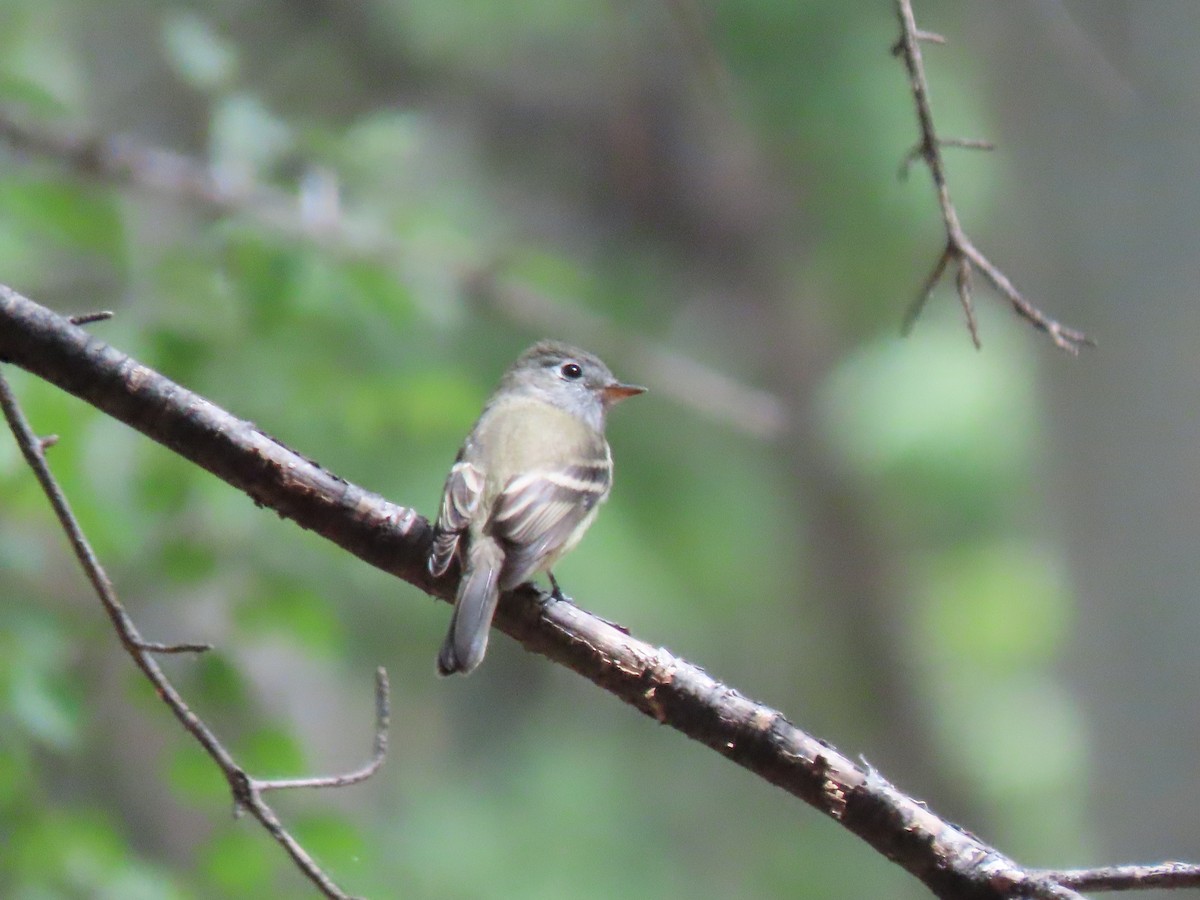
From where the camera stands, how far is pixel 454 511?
9.42 feet

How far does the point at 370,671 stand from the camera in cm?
627

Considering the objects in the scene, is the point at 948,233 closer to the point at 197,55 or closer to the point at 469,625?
the point at 469,625

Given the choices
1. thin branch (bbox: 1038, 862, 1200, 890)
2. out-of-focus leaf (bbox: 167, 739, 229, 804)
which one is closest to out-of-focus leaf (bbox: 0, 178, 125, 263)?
out-of-focus leaf (bbox: 167, 739, 229, 804)

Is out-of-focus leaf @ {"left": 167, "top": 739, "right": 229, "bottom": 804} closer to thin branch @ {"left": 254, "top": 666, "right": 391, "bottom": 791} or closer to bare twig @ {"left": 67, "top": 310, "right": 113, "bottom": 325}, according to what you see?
thin branch @ {"left": 254, "top": 666, "right": 391, "bottom": 791}

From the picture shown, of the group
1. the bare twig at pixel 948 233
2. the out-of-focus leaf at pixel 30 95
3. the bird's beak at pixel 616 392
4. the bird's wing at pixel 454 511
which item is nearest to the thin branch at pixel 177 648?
the bird's wing at pixel 454 511

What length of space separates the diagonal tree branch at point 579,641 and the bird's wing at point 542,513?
1.46ft

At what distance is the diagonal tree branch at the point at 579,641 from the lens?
2039 mm

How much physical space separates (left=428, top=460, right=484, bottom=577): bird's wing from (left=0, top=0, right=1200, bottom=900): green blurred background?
38 cm

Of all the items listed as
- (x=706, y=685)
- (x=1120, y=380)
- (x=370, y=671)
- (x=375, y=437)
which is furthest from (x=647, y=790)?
(x=706, y=685)

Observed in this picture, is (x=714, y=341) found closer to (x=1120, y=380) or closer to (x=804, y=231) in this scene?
(x=804, y=231)

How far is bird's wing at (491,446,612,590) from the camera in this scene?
2.82 m

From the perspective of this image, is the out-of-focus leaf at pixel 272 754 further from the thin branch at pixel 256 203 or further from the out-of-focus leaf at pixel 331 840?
the thin branch at pixel 256 203

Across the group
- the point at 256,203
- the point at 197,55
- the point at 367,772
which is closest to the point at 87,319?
the point at 367,772

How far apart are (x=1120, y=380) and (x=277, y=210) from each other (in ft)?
9.56
